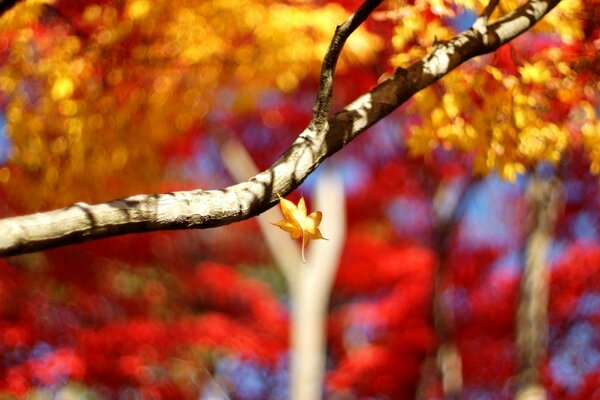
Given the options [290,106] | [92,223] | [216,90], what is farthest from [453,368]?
[92,223]

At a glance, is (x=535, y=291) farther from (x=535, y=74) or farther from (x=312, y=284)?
(x=535, y=74)

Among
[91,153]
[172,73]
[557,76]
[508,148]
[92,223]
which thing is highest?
[172,73]

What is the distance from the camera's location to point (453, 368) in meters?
9.12

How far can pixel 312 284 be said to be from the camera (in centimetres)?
742

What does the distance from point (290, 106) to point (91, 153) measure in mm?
3577

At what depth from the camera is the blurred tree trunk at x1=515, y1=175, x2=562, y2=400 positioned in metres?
5.77

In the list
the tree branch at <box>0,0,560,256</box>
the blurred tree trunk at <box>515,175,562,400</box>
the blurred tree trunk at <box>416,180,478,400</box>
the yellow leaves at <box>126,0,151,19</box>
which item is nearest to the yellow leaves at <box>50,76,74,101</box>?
the yellow leaves at <box>126,0,151,19</box>

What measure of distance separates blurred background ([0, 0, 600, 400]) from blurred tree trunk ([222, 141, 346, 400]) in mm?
22

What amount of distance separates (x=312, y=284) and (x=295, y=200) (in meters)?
2.53

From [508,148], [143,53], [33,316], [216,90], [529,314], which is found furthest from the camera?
[33,316]

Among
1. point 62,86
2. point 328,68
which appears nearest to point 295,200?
point 62,86

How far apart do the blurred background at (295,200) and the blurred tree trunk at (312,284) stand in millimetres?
22

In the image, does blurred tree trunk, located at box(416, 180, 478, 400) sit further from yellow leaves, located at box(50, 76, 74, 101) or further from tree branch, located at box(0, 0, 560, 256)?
tree branch, located at box(0, 0, 560, 256)

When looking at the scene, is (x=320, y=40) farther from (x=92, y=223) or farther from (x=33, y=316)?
(x=33, y=316)
